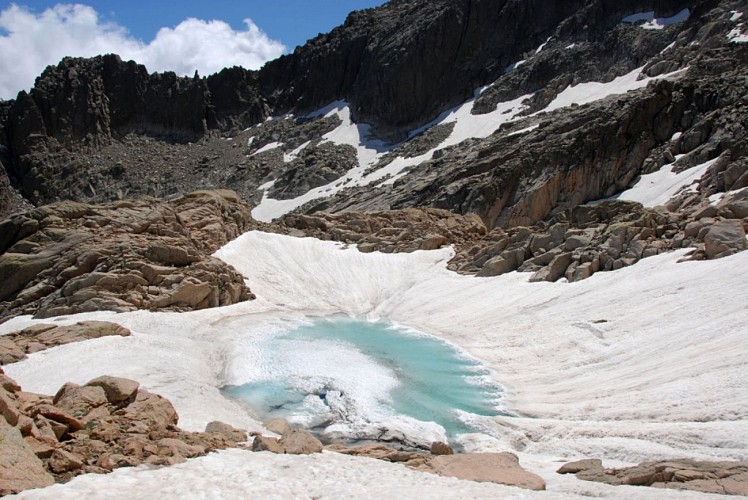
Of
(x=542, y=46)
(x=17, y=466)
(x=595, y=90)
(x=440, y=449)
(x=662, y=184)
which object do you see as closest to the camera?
(x=17, y=466)

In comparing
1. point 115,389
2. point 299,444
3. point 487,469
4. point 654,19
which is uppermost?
point 654,19

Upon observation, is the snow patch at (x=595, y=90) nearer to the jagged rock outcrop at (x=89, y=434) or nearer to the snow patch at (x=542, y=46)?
the snow patch at (x=542, y=46)

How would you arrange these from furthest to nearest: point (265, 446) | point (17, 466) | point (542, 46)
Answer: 1. point (542, 46)
2. point (265, 446)
3. point (17, 466)

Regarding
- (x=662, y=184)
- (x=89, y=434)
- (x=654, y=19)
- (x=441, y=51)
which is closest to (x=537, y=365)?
(x=89, y=434)

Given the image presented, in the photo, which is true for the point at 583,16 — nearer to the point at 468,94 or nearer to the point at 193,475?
the point at 468,94

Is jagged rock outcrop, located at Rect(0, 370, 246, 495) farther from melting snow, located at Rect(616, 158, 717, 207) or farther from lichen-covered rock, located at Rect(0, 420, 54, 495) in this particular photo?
melting snow, located at Rect(616, 158, 717, 207)

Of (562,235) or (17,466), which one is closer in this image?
(17,466)

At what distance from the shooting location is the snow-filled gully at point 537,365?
1234 cm

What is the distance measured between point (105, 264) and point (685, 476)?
2845 cm

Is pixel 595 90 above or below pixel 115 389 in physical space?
above

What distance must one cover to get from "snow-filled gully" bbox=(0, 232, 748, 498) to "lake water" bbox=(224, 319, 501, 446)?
1018 millimetres

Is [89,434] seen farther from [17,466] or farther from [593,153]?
[593,153]

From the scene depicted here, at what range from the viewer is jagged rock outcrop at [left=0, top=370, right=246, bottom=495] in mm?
9891

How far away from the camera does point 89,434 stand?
12.1 metres
